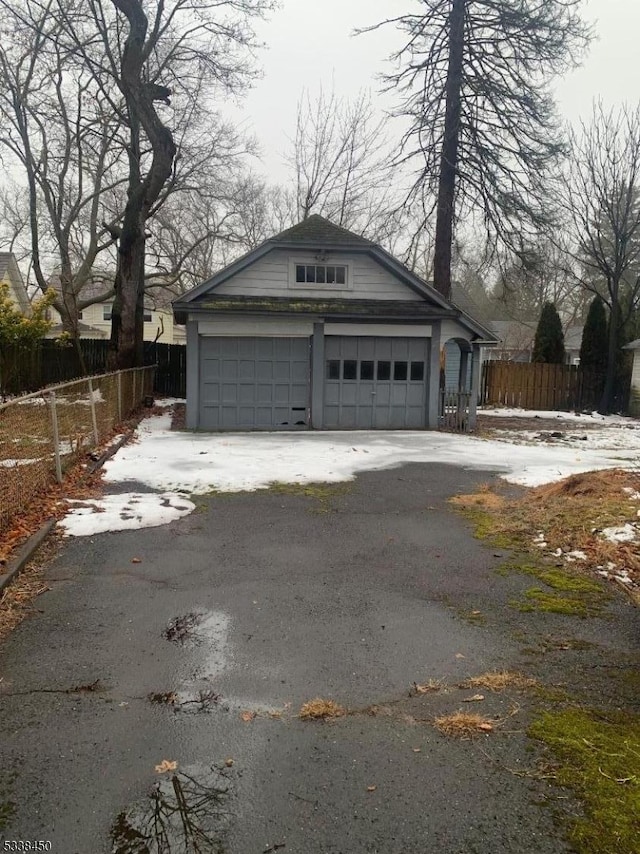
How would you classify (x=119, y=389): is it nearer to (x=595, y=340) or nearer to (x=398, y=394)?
(x=398, y=394)

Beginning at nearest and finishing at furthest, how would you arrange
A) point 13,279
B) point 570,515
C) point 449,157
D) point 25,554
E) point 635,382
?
1. point 25,554
2. point 570,515
3. point 449,157
4. point 635,382
5. point 13,279

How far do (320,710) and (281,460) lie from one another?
758cm

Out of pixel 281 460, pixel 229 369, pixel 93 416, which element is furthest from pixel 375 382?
pixel 93 416

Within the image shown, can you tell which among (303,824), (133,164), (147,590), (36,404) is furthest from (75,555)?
(133,164)

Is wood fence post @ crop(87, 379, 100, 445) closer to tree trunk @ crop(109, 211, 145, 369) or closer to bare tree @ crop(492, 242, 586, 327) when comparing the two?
tree trunk @ crop(109, 211, 145, 369)

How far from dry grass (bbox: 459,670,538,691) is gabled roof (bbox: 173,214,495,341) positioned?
12304mm

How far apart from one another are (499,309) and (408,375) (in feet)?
132

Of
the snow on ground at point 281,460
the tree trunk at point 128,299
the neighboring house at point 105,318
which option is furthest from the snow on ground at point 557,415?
the neighboring house at point 105,318

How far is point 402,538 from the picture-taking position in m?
6.24

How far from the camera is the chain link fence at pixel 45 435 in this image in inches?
237

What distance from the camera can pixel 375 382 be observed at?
15602 mm

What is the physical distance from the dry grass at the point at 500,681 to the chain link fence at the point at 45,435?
4477mm

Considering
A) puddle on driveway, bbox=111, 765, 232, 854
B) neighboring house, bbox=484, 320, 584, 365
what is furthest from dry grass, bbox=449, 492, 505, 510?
neighboring house, bbox=484, 320, 584, 365

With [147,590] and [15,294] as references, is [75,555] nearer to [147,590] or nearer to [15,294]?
[147,590]
